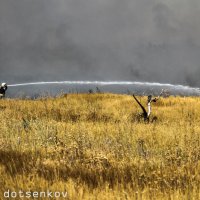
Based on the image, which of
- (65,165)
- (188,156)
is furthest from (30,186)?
(188,156)

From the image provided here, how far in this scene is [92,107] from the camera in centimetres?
1998

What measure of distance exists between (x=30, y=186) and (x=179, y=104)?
1704cm

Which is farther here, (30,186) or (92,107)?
(92,107)

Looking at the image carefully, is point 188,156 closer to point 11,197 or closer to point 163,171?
point 163,171

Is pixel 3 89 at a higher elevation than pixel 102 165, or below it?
higher

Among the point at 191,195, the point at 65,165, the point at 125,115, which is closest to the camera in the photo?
the point at 191,195
